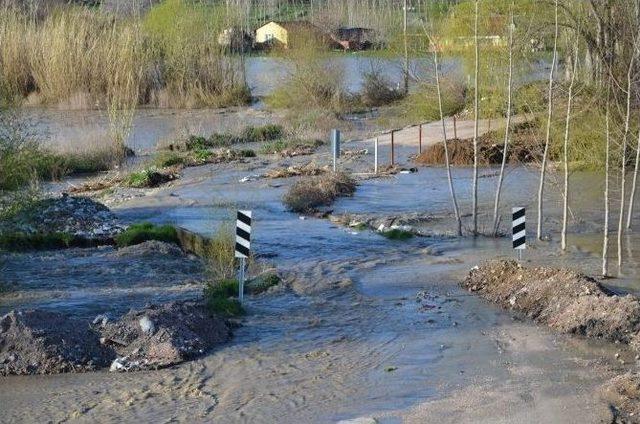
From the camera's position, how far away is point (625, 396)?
1010 centimetres

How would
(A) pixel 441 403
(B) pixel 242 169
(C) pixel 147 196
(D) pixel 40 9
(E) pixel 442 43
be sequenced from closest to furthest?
(A) pixel 441 403, (C) pixel 147 196, (E) pixel 442 43, (B) pixel 242 169, (D) pixel 40 9

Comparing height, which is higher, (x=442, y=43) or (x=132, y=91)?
(x=442, y=43)

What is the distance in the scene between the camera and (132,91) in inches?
1988

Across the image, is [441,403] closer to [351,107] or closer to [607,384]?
[607,384]

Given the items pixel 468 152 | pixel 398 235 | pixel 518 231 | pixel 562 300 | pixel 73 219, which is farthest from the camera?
pixel 468 152

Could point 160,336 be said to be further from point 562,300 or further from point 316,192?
point 316,192

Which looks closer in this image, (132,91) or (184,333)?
(184,333)

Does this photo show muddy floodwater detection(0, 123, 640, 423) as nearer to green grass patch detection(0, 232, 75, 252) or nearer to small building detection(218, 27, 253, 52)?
green grass patch detection(0, 232, 75, 252)

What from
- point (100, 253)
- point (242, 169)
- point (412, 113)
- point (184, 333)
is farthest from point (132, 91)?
Answer: point (184, 333)

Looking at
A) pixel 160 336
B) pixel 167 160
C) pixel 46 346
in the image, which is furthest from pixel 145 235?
pixel 167 160

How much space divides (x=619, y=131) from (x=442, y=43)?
911 centimetres

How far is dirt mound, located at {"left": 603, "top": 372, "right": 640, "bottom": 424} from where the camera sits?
970 cm

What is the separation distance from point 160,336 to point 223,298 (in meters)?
2.18

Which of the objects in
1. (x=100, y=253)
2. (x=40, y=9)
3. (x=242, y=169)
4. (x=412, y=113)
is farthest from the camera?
(x=40, y=9)
